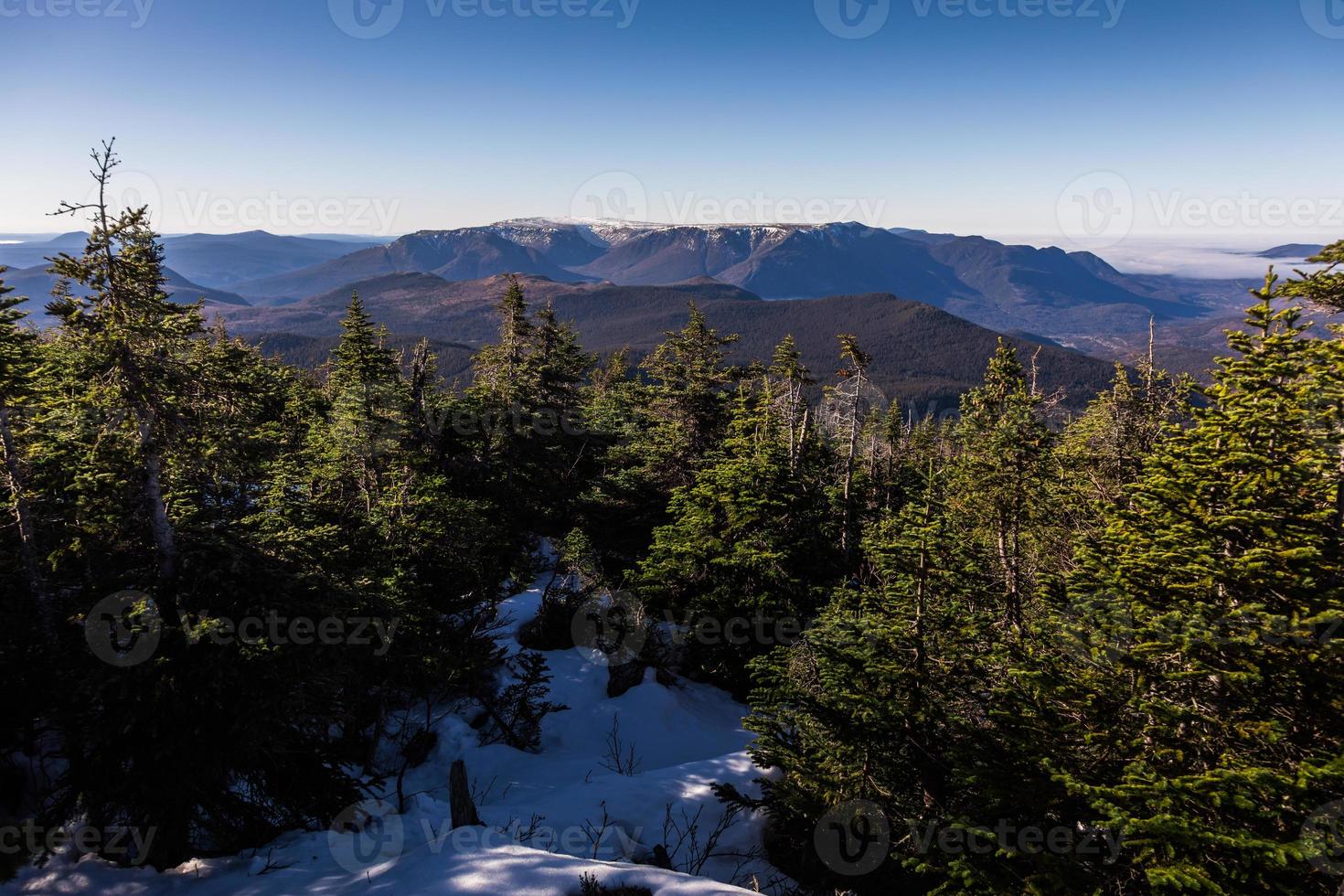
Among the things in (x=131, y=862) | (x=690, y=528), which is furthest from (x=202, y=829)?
(x=690, y=528)

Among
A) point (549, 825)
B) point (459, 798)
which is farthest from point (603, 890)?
point (549, 825)

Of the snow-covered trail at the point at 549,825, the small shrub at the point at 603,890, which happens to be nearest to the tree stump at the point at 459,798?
the snow-covered trail at the point at 549,825

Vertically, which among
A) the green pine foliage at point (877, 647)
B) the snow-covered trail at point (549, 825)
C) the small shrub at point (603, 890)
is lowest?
the snow-covered trail at point (549, 825)

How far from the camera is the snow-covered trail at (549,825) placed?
8.75 metres

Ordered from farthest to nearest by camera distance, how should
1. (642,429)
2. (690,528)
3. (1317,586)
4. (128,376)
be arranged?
1. (642,429)
2. (690,528)
3. (128,376)
4. (1317,586)

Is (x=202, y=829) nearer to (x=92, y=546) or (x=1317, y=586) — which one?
(x=92, y=546)

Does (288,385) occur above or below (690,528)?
above

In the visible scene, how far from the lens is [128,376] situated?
8.63 m

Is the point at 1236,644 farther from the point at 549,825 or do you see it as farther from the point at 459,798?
the point at 549,825

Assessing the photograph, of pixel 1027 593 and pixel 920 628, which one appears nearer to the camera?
→ pixel 920 628

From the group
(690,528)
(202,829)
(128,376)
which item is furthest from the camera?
(690,528)

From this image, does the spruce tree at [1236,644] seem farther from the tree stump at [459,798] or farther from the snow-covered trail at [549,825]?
the tree stump at [459,798]

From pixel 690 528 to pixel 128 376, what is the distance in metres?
16.8

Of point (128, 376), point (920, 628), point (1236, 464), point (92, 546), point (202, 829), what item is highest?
point (128, 376)
